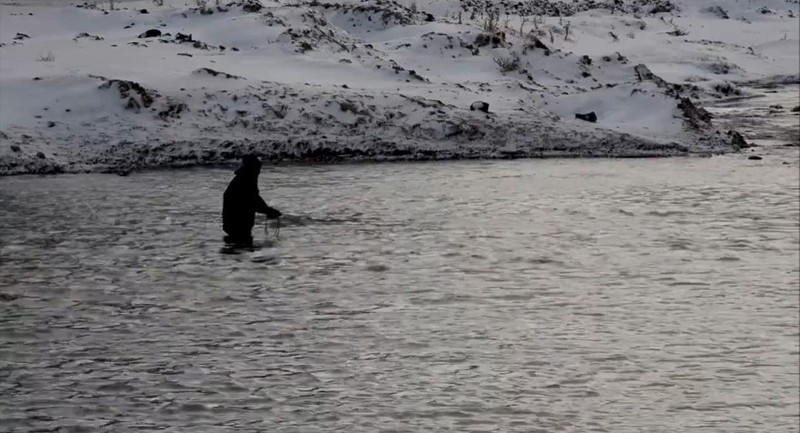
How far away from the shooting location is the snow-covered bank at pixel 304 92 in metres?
30.2

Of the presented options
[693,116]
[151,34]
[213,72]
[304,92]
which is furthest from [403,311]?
[151,34]

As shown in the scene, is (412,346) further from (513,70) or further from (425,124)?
(513,70)

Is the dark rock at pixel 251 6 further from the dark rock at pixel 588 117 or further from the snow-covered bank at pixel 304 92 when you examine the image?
the dark rock at pixel 588 117

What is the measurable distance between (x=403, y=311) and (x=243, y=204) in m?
4.66

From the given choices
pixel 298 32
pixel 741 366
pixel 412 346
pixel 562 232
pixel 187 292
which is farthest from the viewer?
pixel 298 32

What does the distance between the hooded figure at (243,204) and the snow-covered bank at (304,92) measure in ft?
29.7

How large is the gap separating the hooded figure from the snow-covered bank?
29.7ft

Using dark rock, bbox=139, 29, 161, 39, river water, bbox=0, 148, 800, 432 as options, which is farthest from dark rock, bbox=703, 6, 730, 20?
river water, bbox=0, 148, 800, 432

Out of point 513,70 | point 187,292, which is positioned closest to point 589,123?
point 513,70

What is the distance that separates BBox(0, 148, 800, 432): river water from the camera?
11531 millimetres

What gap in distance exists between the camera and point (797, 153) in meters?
31.9

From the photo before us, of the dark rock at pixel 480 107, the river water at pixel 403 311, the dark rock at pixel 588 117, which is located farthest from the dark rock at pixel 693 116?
the river water at pixel 403 311

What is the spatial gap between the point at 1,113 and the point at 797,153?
1762 centimetres

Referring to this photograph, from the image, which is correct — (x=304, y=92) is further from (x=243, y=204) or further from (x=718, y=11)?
(x=718, y=11)
